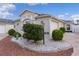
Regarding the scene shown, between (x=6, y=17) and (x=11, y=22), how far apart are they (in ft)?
0.35

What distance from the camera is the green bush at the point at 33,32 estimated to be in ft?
10.3

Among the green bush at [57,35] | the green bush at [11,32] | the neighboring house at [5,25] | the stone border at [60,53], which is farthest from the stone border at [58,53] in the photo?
the neighboring house at [5,25]

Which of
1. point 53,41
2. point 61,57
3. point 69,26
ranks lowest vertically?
point 61,57

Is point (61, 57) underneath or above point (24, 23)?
underneath

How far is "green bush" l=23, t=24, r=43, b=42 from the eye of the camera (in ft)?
10.3

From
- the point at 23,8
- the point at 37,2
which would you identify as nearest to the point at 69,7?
the point at 37,2

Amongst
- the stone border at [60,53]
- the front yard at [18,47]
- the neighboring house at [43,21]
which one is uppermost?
the neighboring house at [43,21]

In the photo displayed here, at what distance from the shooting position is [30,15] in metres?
3.22

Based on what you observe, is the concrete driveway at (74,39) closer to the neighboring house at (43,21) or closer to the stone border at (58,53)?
the stone border at (58,53)

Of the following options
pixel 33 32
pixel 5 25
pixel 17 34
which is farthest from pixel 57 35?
pixel 5 25

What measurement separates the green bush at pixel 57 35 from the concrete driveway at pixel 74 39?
83mm

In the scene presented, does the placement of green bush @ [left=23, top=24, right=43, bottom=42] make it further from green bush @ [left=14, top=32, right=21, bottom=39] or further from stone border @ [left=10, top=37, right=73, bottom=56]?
stone border @ [left=10, top=37, right=73, bottom=56]

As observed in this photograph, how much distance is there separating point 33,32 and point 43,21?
23 cm

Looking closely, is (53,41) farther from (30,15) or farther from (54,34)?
(30,15)
